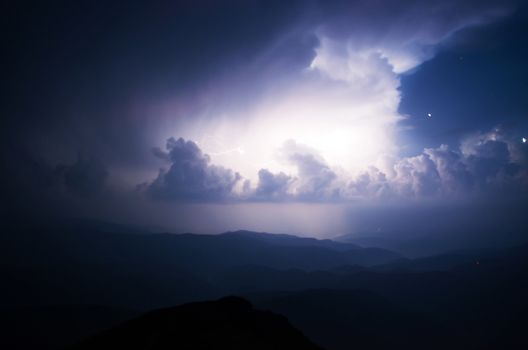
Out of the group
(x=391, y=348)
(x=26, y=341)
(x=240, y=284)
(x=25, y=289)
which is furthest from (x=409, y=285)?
(x=25, y=289)

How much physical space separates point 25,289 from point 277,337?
196 metres

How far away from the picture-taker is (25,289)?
160 m

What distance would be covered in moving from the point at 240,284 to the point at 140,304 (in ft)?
224

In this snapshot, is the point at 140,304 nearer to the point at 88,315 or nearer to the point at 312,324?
the point at 88,315

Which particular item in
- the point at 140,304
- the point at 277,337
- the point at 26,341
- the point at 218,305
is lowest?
the point at 140,304

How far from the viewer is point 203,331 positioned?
29672mm

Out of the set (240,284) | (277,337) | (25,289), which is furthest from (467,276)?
(25,289)

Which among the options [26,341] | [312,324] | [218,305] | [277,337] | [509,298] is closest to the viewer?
[277,337]

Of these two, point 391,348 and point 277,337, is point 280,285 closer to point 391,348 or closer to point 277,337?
point 391,348

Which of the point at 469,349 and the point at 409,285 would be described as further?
the point at 409,285

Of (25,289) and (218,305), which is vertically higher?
(218,305)

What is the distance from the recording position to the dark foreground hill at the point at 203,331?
27359 mm

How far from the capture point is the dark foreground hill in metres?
27.4

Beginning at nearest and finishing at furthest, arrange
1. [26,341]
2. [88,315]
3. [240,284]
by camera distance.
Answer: [26,341] → [88,315] → [240,284]
